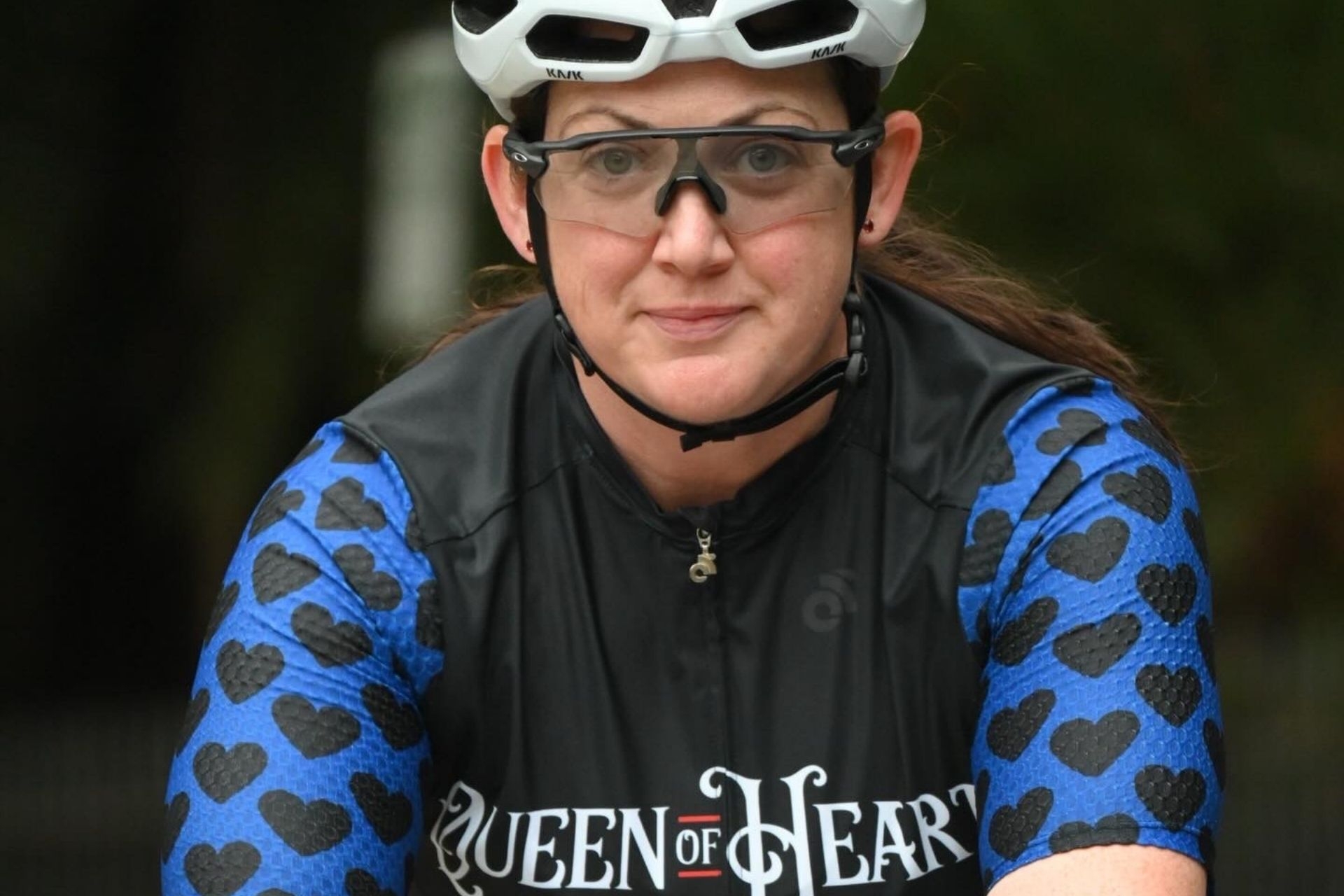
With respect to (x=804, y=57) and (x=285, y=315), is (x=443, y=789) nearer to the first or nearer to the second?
(x=804, y=57)

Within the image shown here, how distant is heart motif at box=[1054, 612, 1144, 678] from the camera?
2533 millimetres

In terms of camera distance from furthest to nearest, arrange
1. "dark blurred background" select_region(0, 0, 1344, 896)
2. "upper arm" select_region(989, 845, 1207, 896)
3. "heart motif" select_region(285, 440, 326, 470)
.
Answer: "dark blurred background" select_region(0, 0, 1344, 896) < "heart motif" select_region(285, 440, 326, 470) < "upper arm" select_region(989, 845, 1207, 896)

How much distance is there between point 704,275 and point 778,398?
23 cm

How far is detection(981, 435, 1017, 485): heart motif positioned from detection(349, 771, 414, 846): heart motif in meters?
0.84

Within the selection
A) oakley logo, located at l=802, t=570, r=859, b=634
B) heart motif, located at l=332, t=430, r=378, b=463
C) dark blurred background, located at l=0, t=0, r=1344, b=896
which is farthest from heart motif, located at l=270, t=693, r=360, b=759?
dark blurred background, located at l=0, t=0, r=1344, b=896

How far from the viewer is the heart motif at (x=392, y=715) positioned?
8.71 feet

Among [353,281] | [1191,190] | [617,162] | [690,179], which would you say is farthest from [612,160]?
[353,281]

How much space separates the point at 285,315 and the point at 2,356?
1.04m

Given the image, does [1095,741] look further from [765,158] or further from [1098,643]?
[765,158]

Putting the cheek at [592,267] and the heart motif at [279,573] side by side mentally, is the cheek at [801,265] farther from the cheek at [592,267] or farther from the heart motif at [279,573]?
the heart motif at [279,573]

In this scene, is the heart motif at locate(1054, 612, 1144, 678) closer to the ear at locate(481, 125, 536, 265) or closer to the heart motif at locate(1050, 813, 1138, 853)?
the heart motif at locate(1050, 813, 1138, 853)

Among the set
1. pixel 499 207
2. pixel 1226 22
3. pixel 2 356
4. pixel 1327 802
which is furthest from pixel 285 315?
pixel 499 207

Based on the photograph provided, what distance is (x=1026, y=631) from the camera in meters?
2.60

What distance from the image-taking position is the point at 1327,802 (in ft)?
21.7
